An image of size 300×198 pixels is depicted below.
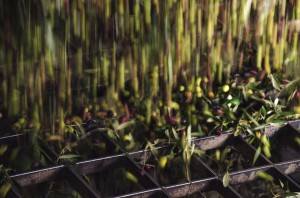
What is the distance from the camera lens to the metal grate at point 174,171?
3.34m

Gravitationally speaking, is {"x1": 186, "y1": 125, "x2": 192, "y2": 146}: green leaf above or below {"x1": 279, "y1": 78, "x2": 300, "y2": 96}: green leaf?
below

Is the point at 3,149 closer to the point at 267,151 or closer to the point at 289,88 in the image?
the point at 267,151

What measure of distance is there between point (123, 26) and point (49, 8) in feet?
1.56

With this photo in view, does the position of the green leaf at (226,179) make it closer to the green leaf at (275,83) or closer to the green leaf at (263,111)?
the green leaf at (263,111)

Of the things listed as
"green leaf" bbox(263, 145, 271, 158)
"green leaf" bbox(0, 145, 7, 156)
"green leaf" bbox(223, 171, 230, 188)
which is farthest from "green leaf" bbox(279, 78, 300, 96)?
"green leaf" bbox(0, 145, 7, 156)

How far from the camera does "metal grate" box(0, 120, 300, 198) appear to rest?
10.9ft

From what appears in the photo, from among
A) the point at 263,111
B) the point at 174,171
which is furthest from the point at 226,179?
the point at 263,111

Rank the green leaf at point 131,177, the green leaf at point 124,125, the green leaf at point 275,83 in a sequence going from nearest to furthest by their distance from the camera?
the green leaf at point 131,177 → the green leaf at point 124,125 → the green leaf at point 275,83

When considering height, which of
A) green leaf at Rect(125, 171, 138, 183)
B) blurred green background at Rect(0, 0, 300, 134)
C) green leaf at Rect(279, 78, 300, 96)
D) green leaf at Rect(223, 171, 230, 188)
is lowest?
green leaf at Rect(125, 171, 138, 183)

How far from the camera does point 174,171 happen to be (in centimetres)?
358

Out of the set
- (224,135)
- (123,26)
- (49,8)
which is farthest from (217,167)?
(49,8)

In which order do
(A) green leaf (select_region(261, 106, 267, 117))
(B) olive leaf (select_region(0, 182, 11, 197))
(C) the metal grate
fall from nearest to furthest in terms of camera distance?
(B) olive leaf (select_region(0, 182, 11, 197)) → (C) the metal grate → (A) green leaf (select_region(261, 106, 267, 117))

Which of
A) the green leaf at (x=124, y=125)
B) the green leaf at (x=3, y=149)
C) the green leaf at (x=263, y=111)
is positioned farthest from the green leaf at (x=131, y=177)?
the green leaf at (x=263, y=111)

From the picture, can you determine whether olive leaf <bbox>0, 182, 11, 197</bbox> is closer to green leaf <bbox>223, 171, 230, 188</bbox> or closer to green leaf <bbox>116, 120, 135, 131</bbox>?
green leaf <bbox>116, 120, 135, 131</bbox>
